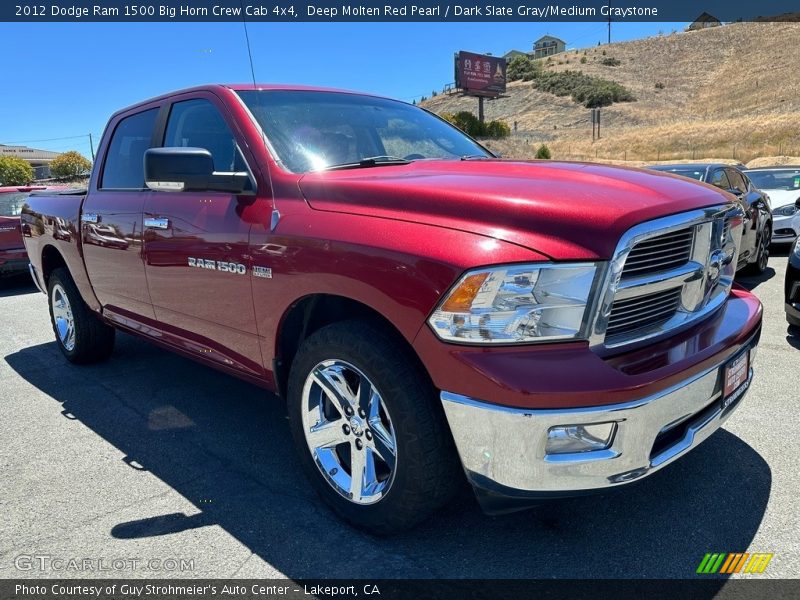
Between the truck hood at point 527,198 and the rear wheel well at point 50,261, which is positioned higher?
the truck hood at point 527,198

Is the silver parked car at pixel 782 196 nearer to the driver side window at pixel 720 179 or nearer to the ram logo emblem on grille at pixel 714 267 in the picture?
the driver side window at pixel 720 179

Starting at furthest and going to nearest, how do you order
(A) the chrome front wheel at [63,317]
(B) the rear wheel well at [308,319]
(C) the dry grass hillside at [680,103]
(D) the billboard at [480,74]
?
(D) the billboard at [480,74], (C) the dry grass hillside at [680,103], (A) the chrome front wheel at [63,317], (B) the rear wheel well at [308,319]

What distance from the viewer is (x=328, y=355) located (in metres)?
2.38

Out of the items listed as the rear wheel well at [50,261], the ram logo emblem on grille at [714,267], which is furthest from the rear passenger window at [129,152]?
the ram logo emblem on grille at [714,267]

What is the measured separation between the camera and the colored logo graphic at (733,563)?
2.18 meters

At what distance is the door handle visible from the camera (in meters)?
3.26

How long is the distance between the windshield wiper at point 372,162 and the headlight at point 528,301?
46.5 inches

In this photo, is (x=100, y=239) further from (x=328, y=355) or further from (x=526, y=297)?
(x=526, y=297)

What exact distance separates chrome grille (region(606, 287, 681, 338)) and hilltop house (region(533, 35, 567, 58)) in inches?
4822

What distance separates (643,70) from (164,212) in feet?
280

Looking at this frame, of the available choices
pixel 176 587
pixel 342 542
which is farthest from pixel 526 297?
pixel 176 587

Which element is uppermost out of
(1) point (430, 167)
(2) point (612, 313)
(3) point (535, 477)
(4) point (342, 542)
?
(1) point (430, 167)

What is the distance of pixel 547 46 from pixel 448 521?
127 m
